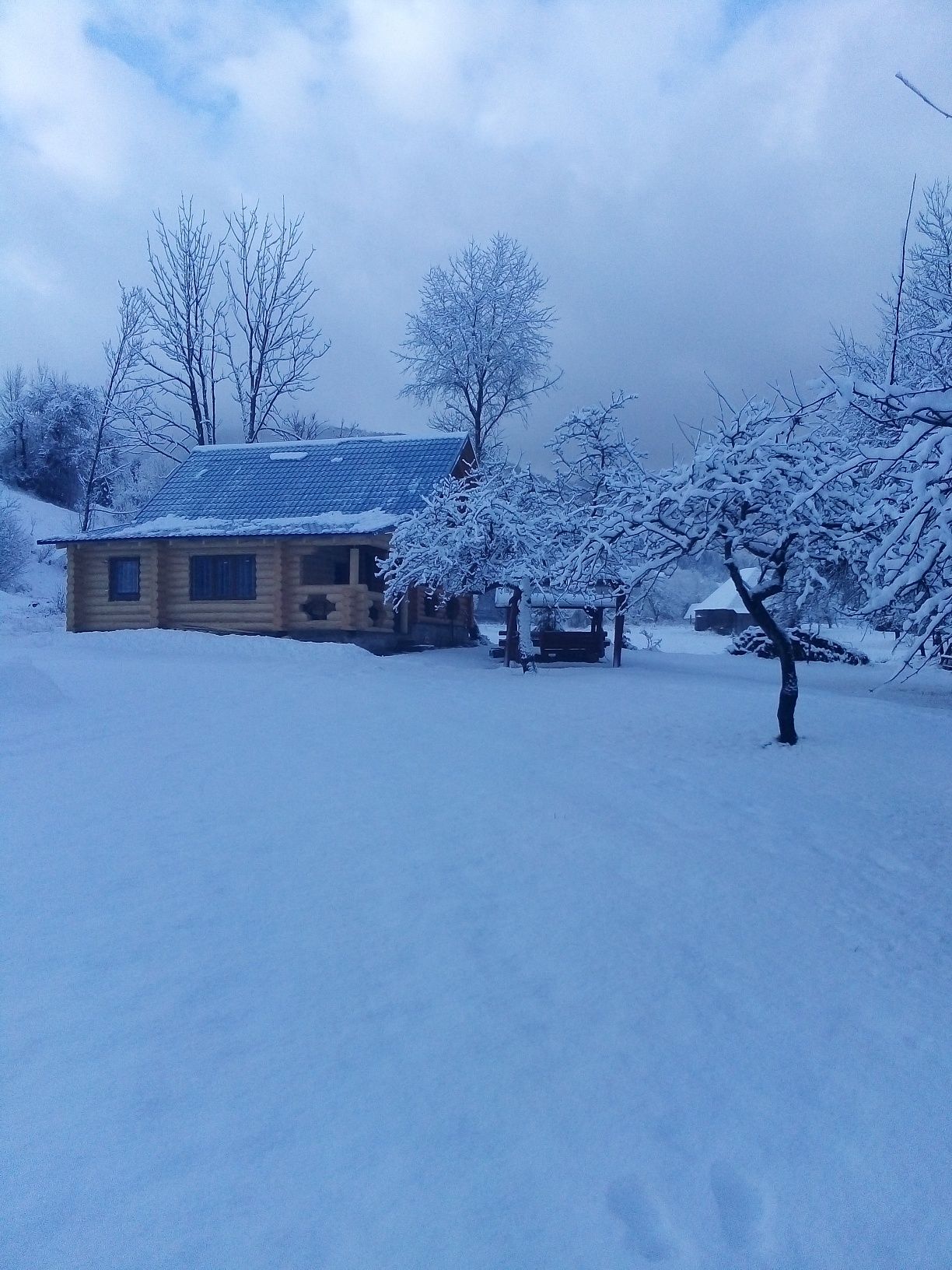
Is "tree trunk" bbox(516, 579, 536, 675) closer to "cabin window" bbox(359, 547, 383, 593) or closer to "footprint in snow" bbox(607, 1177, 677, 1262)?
"cabin window" bbox(359, 547, 383, 593)

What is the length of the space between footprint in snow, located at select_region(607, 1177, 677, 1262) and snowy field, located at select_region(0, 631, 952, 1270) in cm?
1

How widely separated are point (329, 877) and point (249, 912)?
0.70m

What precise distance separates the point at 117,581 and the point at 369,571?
6.40m

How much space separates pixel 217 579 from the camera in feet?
69.9

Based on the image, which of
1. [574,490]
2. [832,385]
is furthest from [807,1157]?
[574,490]

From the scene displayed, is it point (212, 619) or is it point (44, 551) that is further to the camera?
point (44, 551)

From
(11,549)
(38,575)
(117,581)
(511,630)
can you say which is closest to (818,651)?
(511,630)

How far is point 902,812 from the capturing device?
8.28 m

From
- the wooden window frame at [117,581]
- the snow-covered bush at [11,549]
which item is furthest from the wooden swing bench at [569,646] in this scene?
the snow-covered bush at [11,549]

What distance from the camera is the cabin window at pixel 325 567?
2166 cm

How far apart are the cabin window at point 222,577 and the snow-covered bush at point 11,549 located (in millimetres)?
16260

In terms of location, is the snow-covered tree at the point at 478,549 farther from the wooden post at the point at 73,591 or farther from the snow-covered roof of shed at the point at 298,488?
the wooden post at the point at 73,591

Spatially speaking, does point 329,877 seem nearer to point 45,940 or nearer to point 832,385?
point 45,940

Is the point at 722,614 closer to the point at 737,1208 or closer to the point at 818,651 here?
the point at 818,651
